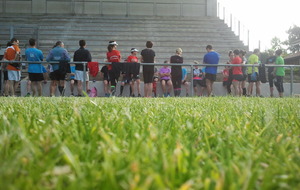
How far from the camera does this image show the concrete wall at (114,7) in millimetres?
25844

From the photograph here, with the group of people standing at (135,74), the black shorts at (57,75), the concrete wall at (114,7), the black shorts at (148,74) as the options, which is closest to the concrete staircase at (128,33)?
the concrete wall at (114,7)

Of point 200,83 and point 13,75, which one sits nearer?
point 13,75

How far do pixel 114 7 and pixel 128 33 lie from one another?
4.71 meters

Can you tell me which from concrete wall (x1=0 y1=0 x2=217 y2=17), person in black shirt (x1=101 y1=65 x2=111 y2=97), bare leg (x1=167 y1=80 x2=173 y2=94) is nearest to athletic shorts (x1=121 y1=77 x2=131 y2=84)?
person in black shirt (x1=101 y1=65 x2=111 y2=97)

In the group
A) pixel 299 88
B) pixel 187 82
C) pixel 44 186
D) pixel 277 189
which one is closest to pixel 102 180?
pixel 44 186

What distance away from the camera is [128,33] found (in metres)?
22.4

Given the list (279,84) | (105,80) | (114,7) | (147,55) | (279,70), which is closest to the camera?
(147,55)

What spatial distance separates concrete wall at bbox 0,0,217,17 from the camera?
1017 inches

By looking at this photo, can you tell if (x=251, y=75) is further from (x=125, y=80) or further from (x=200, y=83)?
(x=125, y=80)

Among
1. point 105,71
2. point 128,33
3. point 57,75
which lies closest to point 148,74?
point 105,71

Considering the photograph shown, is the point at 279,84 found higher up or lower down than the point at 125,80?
lower down

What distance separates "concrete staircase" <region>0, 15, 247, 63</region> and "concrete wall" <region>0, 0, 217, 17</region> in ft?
4.14

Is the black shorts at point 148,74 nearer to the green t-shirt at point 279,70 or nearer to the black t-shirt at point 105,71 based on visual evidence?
the black t-shirt at point 105,71

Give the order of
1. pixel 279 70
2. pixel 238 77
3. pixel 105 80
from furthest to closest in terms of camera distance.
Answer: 1. pixel 279 70
2. pixel 238 77
3. pixel 105 80
